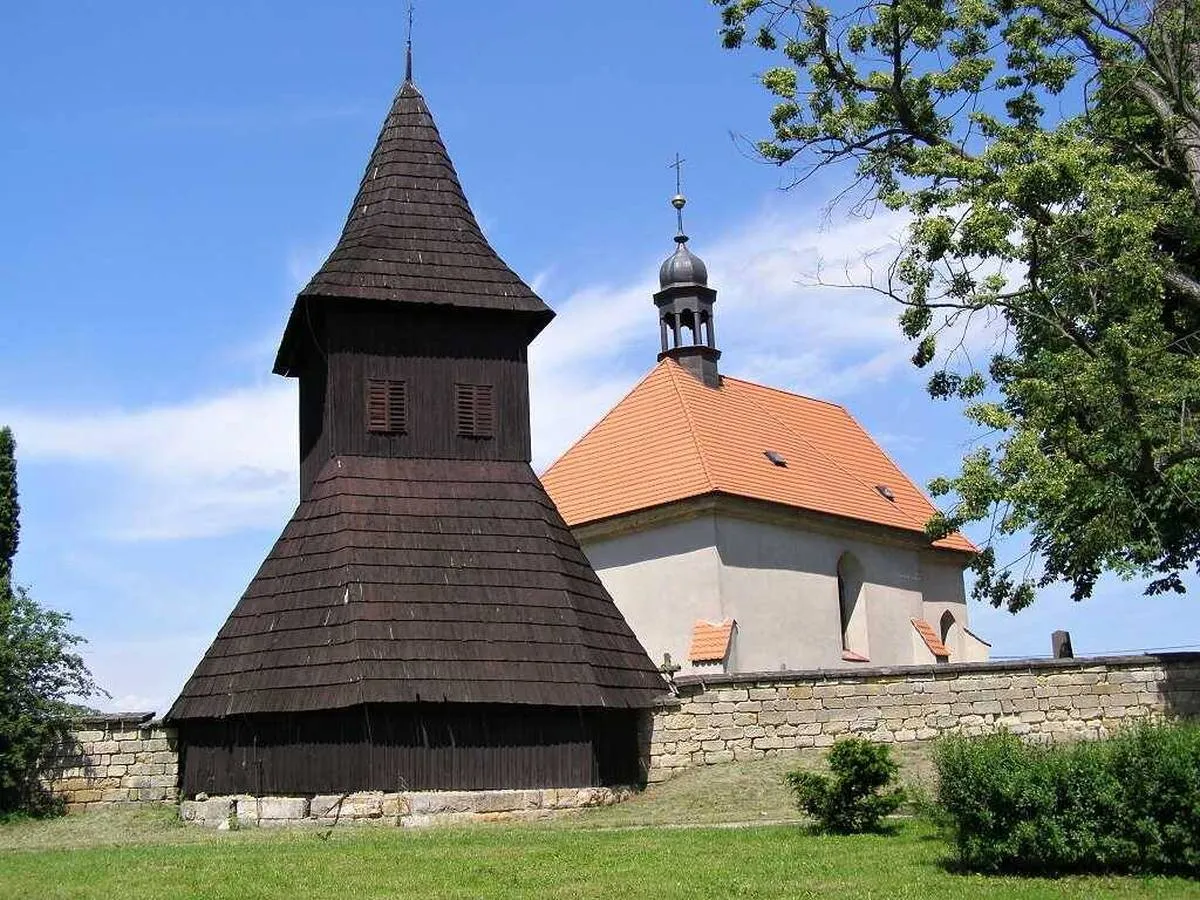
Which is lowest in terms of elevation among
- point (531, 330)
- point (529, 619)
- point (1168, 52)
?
point (529, 619)

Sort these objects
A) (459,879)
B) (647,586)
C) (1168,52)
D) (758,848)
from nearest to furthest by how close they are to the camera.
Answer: (459,879), (758,848), (1168,52), (647,586)

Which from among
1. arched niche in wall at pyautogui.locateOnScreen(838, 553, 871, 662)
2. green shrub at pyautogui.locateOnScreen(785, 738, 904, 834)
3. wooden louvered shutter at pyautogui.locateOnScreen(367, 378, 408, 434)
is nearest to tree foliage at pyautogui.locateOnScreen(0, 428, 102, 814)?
wooden louvered shutter at pyautogui.locateOnScreen(367, 378, 408, 434)

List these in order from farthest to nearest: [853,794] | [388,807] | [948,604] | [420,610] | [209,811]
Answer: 1. [948,604]
2. [420,610]
3. [209,811]
4. [388,807]
5. [853,794]

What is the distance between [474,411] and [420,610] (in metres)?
3.78

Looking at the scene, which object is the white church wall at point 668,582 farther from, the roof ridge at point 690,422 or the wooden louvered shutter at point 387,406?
the wooden louvered shutter at point 387,406

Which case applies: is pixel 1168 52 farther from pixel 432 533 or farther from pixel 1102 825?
pixel 432 533

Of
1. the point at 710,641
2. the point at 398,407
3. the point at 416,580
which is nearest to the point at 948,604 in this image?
the point at 710,641

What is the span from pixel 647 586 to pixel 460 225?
8957 mm

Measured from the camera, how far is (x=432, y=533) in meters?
19.6

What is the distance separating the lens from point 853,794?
571 inches

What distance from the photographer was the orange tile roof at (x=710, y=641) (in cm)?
2583

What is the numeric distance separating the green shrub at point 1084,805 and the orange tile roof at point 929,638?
19.6 m

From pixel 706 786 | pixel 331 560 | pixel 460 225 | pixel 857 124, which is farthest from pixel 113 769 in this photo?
pixel 857 124

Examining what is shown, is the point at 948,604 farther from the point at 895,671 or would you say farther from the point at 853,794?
the point at 853,794
